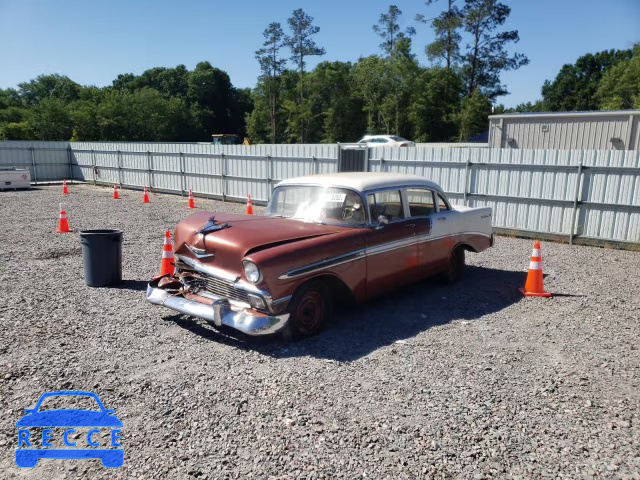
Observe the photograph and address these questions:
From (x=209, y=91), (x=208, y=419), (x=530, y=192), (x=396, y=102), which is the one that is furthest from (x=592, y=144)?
(x=209, y=91)

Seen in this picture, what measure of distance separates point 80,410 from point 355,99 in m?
49.3

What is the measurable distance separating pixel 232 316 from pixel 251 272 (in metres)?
0.47

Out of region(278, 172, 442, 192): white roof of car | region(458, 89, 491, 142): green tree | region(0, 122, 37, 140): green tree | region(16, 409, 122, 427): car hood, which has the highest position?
region(458, 89, 491, 142): green tree

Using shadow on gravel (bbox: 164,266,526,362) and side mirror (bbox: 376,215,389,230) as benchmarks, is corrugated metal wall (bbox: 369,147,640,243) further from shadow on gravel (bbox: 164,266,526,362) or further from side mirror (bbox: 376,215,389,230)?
side mirror (bbox: 376,215,389,230)

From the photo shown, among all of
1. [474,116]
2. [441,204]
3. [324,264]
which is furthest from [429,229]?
[474,116]

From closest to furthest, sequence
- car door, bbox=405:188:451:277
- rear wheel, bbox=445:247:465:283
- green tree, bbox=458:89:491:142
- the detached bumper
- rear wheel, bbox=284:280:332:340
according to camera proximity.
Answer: the detached bumper < rear wheel, bbox=284:280:332:340 < car door, bbox=405:188:451:277 < rear wheel, bbox=445:247:465:283 < green tree, bbox=458:89:491:142

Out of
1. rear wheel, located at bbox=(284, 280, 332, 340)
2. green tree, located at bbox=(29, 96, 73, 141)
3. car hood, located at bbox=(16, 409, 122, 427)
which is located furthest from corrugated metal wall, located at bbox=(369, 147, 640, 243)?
green tree, located at bbox=(29, 96, 73, 141)

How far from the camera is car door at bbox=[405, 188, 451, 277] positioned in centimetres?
648

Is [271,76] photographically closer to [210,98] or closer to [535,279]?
[210,98]

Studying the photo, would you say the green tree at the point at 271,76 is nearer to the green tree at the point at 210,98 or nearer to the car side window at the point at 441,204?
the green tree at the point at 210,98

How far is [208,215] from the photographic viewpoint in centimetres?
606

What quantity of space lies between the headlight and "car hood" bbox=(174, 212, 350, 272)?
0.41ft

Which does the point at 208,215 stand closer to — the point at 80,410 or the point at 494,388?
the point at 80,410

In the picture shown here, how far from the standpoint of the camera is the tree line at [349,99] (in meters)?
42.1
